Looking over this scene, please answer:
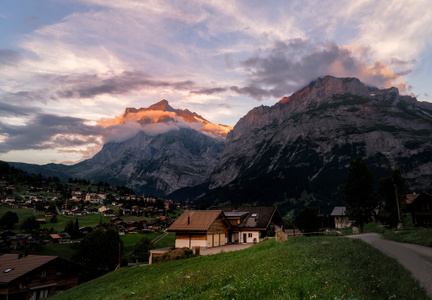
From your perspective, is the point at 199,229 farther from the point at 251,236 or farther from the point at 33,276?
the point at 33,276

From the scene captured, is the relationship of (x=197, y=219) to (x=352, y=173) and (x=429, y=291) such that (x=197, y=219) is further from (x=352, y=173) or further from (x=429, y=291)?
(x=429, y=291)

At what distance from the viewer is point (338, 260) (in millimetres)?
19109

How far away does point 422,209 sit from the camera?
6750cm

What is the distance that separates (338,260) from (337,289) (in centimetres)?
810

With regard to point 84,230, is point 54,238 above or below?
below

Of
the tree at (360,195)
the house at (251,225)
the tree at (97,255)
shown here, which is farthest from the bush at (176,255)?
the tree at (97,255)

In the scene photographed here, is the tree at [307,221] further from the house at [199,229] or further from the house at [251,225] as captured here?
the house at [199,229]

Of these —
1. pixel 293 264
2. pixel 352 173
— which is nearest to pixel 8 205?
pixel 352 173

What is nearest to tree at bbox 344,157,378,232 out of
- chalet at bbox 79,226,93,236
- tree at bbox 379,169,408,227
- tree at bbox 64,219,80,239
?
tree at bbox 379,169,408,227

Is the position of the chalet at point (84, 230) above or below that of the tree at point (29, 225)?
below

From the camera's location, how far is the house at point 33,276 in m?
55.9

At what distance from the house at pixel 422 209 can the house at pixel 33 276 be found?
86.8 m

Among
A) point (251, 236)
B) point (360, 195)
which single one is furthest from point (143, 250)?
point (360, 195)

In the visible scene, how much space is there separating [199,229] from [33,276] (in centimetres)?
3862
